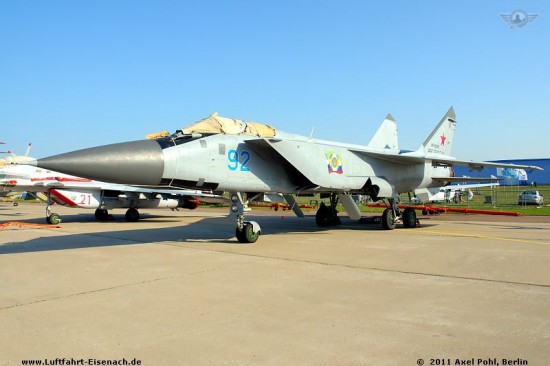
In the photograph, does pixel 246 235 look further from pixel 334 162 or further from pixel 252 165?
pixel 334 162

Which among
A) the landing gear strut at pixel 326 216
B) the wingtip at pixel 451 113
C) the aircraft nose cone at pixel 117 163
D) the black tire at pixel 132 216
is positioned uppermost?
the wingtip at pixel 451 113

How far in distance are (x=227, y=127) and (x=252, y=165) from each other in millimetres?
1090

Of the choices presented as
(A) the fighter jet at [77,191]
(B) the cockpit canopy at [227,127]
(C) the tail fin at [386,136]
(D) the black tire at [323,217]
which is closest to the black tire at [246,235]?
(B) the cockpit canopy at [227,127]

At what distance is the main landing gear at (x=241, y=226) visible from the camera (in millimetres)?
9812

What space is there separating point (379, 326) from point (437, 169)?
13024mm

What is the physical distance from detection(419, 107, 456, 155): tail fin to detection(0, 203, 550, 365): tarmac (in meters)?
8.29

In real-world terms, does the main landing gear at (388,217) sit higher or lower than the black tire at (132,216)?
→ higher

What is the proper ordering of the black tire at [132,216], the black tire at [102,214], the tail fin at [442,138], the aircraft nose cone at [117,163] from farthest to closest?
1. the black tire at [102,214]
2. the black tire at [132,216]
3. the tail fin at [442,138]
4. the aircraft nose cone at [117,163]

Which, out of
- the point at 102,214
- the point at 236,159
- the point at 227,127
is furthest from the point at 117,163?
the point at 102,214

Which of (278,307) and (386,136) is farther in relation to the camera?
(386,136)

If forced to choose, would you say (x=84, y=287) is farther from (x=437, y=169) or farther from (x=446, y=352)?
(x=437, y=169)

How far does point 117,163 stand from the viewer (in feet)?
23.9

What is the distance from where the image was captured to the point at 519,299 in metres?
4.58

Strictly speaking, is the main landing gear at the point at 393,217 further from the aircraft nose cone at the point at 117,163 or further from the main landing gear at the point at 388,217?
the aircraft nose cone at the point at 117,163
